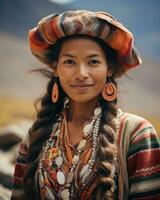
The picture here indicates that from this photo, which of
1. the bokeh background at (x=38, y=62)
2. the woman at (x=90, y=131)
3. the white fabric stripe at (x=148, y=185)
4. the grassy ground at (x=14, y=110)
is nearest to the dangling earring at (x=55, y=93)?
the woman at (x=90, y=131)

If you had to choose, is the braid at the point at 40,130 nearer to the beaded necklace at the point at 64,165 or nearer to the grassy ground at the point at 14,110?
the beaded necklace at the point at 64,165

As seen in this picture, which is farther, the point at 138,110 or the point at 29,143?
the point at 138,110

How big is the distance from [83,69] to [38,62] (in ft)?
3.05

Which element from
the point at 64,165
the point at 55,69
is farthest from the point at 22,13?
the point at 64,165

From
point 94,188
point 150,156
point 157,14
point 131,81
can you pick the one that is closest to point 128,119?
point 150,156

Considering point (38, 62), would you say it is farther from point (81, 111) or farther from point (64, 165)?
point (64, 165)

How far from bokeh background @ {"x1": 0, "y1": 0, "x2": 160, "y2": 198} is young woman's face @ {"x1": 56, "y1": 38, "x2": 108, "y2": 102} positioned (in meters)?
0.68

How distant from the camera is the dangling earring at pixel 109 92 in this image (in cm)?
158

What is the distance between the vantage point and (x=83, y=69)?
4.97ft

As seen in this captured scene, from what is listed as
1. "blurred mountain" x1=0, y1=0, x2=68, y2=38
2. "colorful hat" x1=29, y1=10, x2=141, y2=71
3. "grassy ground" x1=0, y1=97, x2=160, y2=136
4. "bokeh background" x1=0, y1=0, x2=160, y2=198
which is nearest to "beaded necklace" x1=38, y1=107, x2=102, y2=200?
"colorful hat" x1=29, y1=10, x2=141, y2=71

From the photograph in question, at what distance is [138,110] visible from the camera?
234 centimetres

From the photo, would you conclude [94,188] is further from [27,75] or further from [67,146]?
[27,75]

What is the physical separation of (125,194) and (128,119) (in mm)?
236

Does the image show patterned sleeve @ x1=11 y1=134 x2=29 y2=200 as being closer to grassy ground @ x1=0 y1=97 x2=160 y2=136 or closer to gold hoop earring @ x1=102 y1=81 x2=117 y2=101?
gold hoop earring @ x1=102 y1=81 x2=117 y2=101
